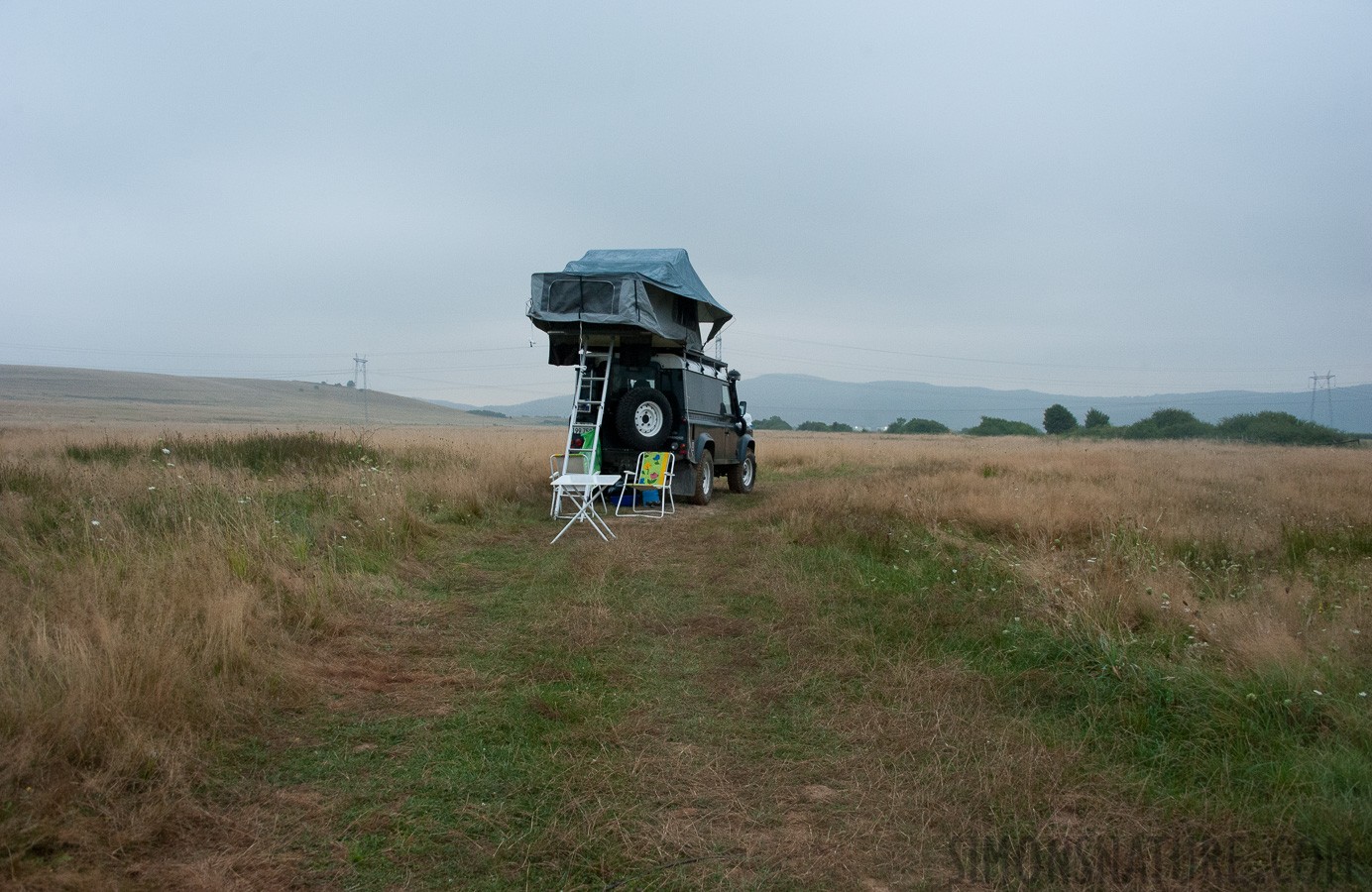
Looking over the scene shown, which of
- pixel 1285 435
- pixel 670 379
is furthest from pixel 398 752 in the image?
pixel 1285 435

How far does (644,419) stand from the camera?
473 inches

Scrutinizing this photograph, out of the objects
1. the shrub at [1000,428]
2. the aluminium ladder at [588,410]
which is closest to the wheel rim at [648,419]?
the aluminium ladder at [588,410]

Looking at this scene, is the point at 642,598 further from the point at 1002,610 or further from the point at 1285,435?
the point at 1285,435

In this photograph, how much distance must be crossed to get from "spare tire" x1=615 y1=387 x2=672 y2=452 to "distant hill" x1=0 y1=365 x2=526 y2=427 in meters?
57.9

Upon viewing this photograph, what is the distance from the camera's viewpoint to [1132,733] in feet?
12.4

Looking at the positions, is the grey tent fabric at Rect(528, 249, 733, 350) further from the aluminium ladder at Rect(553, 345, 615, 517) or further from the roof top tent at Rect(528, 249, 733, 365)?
the aluminium ladder at Rect(553, 345, 615, 517)

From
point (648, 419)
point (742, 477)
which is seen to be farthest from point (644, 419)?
point (742, 477)

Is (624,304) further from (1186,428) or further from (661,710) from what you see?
(1186,428)

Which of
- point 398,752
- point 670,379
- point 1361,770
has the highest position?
point 670,379

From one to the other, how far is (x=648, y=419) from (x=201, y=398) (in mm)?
93305

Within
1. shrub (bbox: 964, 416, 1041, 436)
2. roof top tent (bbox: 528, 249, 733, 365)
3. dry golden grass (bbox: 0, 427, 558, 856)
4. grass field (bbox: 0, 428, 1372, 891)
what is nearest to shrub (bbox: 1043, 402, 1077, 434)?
shrub (bbox: 964, 416, 1041, 436)

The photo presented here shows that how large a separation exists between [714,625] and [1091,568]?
3099mm

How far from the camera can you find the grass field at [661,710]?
2.75 meters

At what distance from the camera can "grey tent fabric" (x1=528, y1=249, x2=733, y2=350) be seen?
11.2 meters
